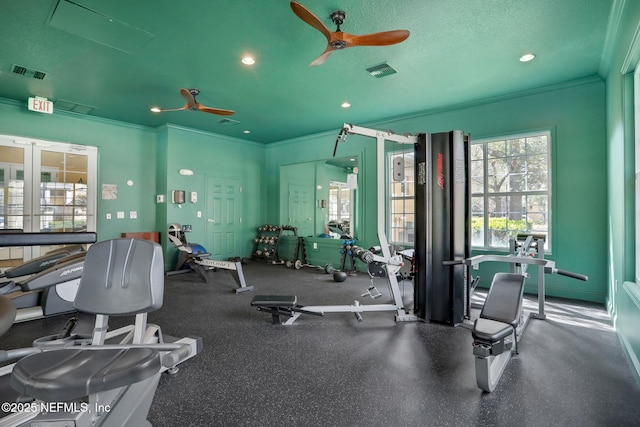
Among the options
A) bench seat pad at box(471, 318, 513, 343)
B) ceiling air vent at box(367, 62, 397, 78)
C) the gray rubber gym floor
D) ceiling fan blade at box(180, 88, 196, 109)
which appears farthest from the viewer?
ceiling fan blade at box(180, 88, 196, 109)

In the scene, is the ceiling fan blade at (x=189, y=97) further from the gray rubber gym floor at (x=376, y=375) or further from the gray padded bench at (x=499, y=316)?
the gray padded bench at (x=499, y=316)

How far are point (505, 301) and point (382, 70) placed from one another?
10.0 feet

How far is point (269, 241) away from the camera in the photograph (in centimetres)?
762

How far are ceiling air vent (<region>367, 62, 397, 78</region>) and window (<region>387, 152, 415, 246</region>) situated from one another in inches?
83.8

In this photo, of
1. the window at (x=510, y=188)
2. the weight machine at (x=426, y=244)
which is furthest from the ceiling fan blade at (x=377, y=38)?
the window at (x=510, y=188)

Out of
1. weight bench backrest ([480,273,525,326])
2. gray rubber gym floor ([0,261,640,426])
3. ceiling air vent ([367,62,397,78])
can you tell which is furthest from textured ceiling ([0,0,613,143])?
gray rubber gym floor ([0,261,640,426])

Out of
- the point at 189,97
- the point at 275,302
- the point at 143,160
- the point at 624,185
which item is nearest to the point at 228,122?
the point at 143,160

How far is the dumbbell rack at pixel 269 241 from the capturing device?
7.53 meters

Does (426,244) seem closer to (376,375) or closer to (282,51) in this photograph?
(376,375)

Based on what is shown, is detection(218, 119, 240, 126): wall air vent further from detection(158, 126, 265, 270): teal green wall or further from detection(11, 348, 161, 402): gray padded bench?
detection(11, 348, 161, 402): gray padded bench

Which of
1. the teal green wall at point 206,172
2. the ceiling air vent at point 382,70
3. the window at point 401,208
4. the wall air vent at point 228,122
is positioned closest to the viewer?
the ceiling air vent at point 382,70

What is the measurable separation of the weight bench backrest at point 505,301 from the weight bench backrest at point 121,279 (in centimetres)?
221

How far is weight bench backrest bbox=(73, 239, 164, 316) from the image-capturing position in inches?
65.7

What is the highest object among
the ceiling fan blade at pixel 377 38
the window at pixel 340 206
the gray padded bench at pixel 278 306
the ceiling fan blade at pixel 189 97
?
the ceiling fan blade at pixel 189 97
